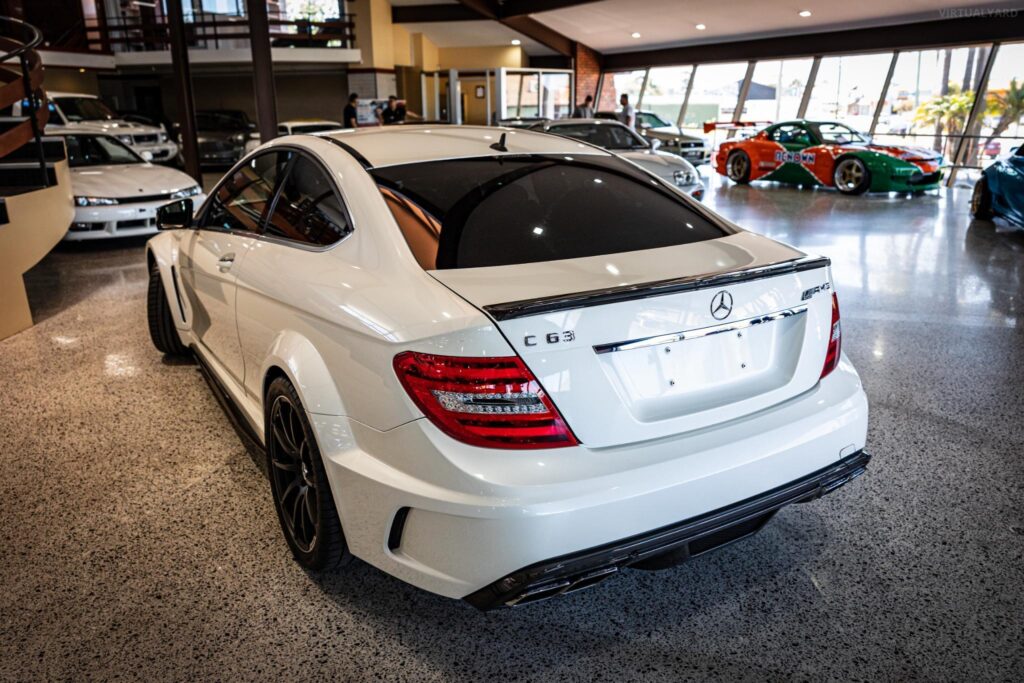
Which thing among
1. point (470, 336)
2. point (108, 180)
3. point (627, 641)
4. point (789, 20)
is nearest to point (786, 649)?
point (627, 641)

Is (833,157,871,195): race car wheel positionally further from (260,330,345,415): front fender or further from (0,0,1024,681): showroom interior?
(260,330,345,415): front fender

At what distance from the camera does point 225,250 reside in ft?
Result: 10.3

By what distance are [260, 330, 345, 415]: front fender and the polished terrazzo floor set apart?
677 mm

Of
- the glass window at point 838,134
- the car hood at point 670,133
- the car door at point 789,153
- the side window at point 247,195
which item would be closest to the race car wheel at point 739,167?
the car door at point 789,153

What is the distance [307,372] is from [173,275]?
2.14 m

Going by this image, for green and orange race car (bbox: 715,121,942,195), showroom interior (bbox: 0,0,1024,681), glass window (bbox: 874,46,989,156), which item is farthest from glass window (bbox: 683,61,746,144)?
showroom interior (bbox: 0,0,1024,681)

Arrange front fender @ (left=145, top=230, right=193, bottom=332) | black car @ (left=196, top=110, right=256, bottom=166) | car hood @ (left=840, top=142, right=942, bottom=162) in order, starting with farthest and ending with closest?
black car @ (left=196, top=110, right=256, bottom=166) → car hood @ (left=840, top=142, right=942, bottom=162) → front fender @ (left=145, top=230, right=193, bottom=332)

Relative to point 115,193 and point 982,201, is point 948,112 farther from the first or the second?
point 115,193

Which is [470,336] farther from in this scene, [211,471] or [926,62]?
[926,62]

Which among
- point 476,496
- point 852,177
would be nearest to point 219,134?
point 852,177

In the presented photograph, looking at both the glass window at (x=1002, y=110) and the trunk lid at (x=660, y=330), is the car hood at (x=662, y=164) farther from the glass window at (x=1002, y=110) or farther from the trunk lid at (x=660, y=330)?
the glass window at (x=1002, y=110)

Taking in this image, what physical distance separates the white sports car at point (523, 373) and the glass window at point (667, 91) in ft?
78.6

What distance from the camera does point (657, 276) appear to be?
2.08 meters

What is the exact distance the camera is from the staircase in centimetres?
541
